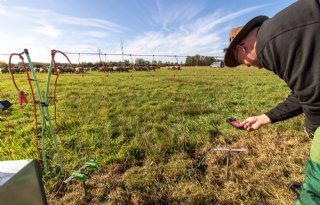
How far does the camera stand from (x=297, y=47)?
1.09m

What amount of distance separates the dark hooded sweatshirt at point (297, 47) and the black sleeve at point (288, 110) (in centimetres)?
73

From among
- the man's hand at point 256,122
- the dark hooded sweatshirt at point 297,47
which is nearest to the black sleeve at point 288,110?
the man's hand at point 256,122

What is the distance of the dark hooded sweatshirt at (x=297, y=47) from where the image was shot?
105cm

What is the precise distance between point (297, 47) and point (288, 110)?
3.49ft

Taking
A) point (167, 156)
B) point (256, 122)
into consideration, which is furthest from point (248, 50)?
point (167, 156)

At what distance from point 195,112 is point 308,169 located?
4632mm

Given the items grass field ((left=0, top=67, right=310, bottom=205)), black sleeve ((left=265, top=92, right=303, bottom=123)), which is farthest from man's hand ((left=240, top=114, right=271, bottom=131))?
grass field ((left=0, top=67, right=310, bottom=205))

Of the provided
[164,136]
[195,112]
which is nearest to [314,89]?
[164,136]

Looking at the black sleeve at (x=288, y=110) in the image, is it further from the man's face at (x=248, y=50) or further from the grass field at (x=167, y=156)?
the grass field at (x=167, y=156)

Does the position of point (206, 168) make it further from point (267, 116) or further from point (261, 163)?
point (267, 116)

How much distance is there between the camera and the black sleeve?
195 centimetres

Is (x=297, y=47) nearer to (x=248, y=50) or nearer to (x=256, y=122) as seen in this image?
(x=248, y=50)

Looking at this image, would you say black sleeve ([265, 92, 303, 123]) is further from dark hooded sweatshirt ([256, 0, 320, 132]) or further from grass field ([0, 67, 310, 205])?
grass field ([0, 67, 310, 205])

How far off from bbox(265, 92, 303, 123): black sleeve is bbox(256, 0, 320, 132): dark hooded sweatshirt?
2.39 ft
